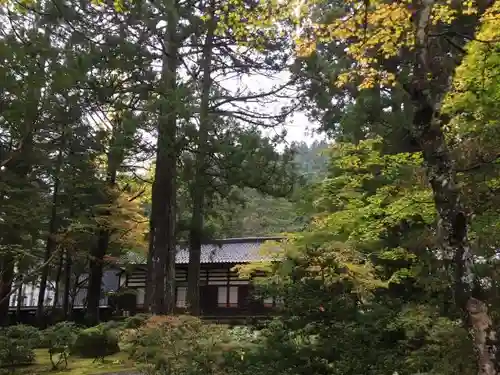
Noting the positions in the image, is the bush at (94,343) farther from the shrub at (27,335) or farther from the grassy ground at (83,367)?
the shrub at (27,335)

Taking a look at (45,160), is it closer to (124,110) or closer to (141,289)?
(124,110)

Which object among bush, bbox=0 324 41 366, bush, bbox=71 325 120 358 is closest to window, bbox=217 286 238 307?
bush, bbox=71 325 120 358

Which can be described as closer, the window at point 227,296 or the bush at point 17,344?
the bush at point 17,344

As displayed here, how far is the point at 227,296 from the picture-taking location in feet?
81.4

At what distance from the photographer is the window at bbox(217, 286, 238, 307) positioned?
2467cm

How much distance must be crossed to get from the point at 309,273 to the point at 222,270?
62.8 ft

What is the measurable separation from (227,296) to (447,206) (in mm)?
21443

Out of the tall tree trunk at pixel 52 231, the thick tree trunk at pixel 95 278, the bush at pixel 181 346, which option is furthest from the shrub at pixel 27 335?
the thick tree trunk at pixel 95 278

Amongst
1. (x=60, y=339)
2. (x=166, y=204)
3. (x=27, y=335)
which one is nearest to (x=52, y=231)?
(x=27, y=335)

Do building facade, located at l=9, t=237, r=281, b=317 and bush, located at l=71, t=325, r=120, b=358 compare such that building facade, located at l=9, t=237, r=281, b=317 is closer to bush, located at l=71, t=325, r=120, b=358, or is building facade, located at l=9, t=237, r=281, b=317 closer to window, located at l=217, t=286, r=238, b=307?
window, located at l=217, t=286, r=238, b=307

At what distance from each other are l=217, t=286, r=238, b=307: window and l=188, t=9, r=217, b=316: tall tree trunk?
11.6m

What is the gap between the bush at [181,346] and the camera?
6258mm

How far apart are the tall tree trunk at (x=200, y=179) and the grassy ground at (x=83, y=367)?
103 inches

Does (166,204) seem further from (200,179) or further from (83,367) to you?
(83,367)
